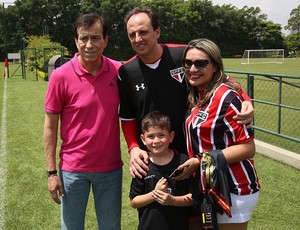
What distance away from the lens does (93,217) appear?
14.6ft

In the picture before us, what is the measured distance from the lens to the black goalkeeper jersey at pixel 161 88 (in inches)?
104

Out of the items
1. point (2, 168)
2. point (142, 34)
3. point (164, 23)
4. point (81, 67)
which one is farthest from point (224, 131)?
point (164, 23)

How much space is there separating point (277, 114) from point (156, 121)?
7.92 metres

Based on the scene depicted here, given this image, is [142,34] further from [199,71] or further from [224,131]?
[224,131]

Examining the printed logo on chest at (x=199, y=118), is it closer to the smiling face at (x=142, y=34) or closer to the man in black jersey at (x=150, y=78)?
the man in black jersey at (x=150, y=78)

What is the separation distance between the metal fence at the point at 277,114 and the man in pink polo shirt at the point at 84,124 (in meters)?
4.13

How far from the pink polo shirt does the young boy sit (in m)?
0.31

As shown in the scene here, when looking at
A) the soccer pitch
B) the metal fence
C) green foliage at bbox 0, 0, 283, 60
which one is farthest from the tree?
the metal fence

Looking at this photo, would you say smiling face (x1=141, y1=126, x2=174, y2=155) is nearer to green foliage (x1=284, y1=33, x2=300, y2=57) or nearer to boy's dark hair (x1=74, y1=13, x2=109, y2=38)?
boy's dark hair (x1=74, y1=13, x2=109, y2=38)

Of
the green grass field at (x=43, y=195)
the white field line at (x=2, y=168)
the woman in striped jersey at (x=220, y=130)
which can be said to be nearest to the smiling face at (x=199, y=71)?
the woman in striped jersey at (x=220, y=130)

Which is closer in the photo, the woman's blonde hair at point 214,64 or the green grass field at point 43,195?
the woman's blonde hair at point 214,64

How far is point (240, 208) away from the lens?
7.47 ft

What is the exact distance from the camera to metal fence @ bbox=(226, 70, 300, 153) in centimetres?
674

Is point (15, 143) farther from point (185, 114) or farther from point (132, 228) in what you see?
point (185, 114)
